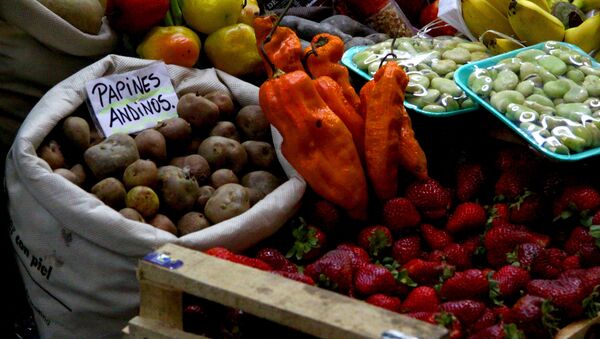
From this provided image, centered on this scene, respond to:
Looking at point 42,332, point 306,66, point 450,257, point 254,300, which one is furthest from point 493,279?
point 42,332

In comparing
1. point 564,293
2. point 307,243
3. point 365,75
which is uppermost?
point 365,75

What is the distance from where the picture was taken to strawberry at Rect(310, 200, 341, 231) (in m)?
1.93

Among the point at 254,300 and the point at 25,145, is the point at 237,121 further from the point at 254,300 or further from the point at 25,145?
the point at 254,300

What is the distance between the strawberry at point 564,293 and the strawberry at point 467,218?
0.32 metres

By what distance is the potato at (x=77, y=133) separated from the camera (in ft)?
6.67

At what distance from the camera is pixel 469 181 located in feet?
6.57

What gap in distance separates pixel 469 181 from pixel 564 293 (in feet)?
1.68

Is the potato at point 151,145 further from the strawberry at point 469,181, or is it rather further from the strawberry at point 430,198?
the strawberry at point 469,181

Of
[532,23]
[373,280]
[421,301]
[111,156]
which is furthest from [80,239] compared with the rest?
[532,23]

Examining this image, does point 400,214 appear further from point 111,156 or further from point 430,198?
point 111,156

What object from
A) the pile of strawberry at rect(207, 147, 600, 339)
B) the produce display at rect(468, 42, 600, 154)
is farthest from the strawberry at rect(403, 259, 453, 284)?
the produce display at rect(468, 42, 600, 154)

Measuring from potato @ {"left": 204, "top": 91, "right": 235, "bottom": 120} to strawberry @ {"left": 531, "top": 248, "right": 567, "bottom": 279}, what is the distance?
101cm

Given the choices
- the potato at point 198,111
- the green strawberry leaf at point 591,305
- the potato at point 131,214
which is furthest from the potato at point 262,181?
the green strawberry leaf at point 591,305

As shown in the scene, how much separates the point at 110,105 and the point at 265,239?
25.2 inches
